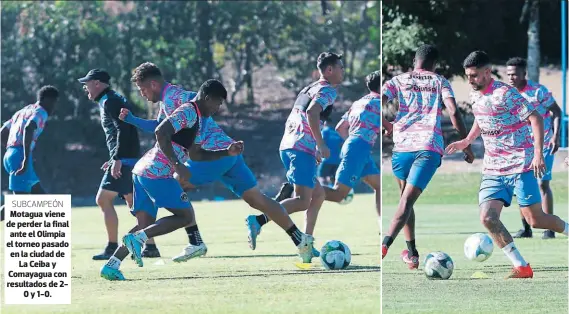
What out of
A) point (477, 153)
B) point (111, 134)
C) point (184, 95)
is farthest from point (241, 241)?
point (477, 153)

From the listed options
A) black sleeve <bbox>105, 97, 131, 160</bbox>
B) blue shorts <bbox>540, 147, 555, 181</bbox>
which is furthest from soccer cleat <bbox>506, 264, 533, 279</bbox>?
blue shorts <bbox>540, 147, 555, 181</bbox>

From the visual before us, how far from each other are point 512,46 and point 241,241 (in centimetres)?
1719

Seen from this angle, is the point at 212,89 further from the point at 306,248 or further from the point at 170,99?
the point at 306,248

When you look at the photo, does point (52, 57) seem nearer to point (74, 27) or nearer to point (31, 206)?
point (74, 27)

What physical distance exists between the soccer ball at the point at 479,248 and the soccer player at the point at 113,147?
114 inches

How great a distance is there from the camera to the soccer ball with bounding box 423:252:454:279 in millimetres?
9453

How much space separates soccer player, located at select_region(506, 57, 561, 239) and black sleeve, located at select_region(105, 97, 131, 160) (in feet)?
12.0

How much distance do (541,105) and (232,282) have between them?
4.79 meters

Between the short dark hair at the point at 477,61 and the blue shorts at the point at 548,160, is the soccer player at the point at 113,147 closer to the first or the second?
the short dark hair at the point at 477,61

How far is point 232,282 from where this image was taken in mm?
9383

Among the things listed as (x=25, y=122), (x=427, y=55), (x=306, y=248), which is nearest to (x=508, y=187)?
(x=427, y=55)

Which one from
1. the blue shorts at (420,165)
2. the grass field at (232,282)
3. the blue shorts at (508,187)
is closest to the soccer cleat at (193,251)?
the grass field at (232,282)

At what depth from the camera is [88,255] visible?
1227 centimetres

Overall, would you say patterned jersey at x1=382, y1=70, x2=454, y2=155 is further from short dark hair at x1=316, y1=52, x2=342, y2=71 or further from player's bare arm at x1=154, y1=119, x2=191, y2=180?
player's bare arm at x1=154, y1=119, x2=191, y2=180
